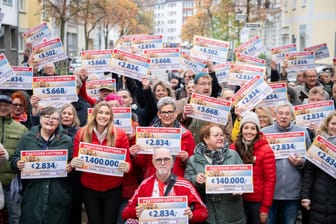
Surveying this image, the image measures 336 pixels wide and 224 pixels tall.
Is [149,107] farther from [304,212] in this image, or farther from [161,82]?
[304,212]

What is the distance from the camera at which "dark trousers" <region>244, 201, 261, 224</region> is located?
20.9 ft

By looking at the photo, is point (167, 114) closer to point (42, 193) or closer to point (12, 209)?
point (42, 193)

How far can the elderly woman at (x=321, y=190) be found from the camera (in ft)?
20.6

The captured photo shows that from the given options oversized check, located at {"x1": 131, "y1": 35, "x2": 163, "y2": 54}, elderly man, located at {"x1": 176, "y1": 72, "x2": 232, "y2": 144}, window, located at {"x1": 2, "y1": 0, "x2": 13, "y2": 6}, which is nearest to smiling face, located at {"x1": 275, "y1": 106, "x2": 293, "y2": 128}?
elderly man, located at {"x1": 176, "y1": 72, "x2": 232, "y2": 144}

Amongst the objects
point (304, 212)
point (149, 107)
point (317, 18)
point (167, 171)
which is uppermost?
point (317, 18)

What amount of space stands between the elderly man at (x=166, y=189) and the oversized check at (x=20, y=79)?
4321 millimetres

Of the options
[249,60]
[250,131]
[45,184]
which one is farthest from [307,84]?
[45,184]

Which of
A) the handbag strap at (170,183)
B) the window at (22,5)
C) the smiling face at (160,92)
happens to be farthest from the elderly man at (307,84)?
the window at (22,5)

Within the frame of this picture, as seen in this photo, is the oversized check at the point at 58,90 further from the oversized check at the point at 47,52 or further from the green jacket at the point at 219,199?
the green jacket at the point at 219,199

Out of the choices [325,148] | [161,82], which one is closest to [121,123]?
[161,82]

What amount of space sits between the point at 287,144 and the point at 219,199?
4.14 ft

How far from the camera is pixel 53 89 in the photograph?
8.40 meters

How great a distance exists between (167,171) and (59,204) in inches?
63.7

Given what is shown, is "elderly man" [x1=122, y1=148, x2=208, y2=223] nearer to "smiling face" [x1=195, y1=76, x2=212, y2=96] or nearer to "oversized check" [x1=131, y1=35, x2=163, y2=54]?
"smiling face" [x1=195, y1=76, x2=212, y2=96]
